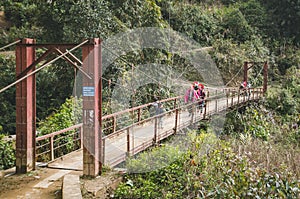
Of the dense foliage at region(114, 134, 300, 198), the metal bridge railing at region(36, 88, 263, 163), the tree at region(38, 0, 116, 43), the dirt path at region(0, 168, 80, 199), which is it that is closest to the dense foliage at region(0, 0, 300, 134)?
the tree at region(38, 0, 116, 43)

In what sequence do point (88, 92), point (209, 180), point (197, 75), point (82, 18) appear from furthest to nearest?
point (197, 75) → point (82, 18) → point (209, 180) → point (88, 92)

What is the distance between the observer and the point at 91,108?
5.11m

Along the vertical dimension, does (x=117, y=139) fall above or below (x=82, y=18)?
below

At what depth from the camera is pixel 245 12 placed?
80.4ft

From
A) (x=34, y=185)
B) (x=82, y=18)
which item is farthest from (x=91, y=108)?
(x=82, y=18)

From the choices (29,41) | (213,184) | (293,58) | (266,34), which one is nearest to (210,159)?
(213,184)

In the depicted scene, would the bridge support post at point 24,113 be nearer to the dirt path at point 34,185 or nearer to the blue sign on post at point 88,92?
the dirt path at point 34,185

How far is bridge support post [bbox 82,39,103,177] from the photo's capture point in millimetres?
5059

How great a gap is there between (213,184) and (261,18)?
20695 mm

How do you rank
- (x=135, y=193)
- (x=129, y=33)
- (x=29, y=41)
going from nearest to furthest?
(x=135, y=193) → (x=29, y=41) → (x=129, y=33)

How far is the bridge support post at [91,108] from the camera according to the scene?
5.06m

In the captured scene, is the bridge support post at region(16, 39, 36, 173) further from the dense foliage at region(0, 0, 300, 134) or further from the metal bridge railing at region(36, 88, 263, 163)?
the dense foliage at region(0, 0, 300, 134)

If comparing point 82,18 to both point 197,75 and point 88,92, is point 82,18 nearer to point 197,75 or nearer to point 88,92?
point 88,92

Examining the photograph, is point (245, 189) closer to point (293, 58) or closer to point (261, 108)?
point (261, 108)
